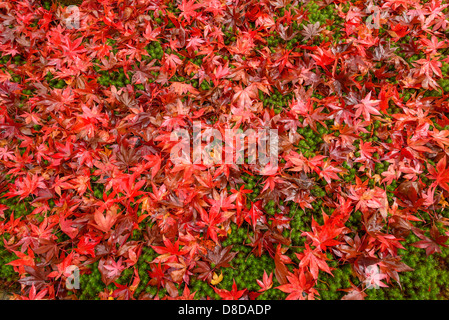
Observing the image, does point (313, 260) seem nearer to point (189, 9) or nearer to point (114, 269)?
point (114, 269)

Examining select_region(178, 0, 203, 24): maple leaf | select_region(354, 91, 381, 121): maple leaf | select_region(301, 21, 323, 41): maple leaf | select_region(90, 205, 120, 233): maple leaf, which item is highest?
select_region(178, 0, 203, 24): maple leaf

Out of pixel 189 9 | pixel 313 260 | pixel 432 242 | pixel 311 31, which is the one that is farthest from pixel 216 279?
pixel 189 9

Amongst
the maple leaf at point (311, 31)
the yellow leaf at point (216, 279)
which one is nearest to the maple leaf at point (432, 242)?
the yellow leaf at point (216, 279)

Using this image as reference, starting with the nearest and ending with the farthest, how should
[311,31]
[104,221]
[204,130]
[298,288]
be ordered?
1. [298,288]
2. [104,221]
3. [204,130]
4. [311,31]

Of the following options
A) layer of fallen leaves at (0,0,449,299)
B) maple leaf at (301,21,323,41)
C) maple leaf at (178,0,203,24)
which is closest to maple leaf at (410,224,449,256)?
layer of fallen leaves at (0,0,449,299)

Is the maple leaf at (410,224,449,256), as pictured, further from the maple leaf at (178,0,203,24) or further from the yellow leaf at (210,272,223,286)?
the maple leaf at (178,0,203,24)

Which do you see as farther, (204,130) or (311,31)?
(311,31)

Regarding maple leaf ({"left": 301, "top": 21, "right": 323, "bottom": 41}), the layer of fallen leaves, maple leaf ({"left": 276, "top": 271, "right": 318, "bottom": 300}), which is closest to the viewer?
maple leaf ({"left": 276, "top": 271, "right": 318, "bottom": 300})

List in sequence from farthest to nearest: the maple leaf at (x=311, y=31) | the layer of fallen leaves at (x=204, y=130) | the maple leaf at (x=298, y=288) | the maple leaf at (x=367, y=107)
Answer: the maple leaf at (x=311, y=31) → the maple leaf at (x=367, y=107) → the layer of fallen leaves at (x=204, y=130) → the maple leaf at (x=298, y=288)

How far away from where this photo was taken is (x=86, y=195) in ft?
5.52

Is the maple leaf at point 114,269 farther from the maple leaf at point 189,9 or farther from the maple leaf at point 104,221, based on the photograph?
the maple leaf at point 189,9

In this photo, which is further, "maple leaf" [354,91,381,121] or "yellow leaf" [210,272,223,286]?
"maple leaf" [354,91,381,121]

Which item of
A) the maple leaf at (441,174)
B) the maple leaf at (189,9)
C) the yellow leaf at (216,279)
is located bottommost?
the yellow leaf at (216,279)
